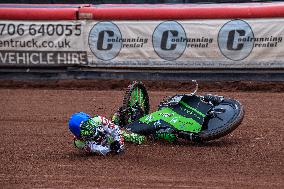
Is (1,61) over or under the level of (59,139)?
under

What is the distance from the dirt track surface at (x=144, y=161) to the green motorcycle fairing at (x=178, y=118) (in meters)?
0.23

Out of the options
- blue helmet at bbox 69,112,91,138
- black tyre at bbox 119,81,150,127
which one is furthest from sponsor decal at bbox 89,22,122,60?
blue helmet at bbox 69,112,91,138

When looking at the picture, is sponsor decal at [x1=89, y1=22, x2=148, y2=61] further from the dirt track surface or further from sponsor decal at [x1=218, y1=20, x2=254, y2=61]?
the dirt track surface

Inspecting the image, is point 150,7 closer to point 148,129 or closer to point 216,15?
point 216,15

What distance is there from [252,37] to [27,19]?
5.28 m

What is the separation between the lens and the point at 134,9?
52.4ft

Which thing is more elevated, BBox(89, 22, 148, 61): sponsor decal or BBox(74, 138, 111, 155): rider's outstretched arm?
BBox(74, 138, 111, 155): rider's outstretched arm

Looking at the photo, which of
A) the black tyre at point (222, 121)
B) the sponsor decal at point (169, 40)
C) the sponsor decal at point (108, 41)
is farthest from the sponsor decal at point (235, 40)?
the black tyre at point (222, 121)

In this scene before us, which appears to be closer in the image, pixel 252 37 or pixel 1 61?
pixel 252 37

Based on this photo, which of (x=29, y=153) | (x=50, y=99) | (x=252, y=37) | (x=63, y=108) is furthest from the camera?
(x=252, y=37)

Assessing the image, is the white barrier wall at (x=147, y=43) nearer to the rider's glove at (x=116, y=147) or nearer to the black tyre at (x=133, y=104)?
the black tyre at (x=133, y=104)

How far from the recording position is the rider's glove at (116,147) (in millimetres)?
8008

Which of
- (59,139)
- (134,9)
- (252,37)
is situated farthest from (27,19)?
(59,139)

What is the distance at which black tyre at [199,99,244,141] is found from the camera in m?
8.43
